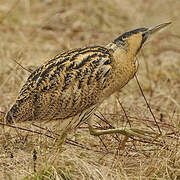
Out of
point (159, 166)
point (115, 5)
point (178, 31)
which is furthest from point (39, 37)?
point (159, 166)

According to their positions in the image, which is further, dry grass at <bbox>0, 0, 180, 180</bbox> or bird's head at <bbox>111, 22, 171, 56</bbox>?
bird's head at <bbox>111, 22, 171, 56</bbox>

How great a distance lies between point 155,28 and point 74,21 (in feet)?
12.4

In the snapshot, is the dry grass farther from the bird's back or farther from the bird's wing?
the bird's wing

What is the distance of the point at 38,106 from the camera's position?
9.06 feet

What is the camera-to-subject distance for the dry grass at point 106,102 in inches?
107

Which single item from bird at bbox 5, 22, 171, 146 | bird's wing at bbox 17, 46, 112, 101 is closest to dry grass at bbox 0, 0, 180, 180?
bird at bbox 5, 22, 171, 146

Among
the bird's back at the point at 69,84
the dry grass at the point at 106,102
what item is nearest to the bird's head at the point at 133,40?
the bird's back at the point at 69,84

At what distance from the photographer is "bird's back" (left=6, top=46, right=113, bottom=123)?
268cm

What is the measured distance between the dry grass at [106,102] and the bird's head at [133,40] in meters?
0.42

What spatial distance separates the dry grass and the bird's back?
28 centimetres

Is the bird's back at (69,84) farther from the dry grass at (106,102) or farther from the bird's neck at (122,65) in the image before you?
the dry grass at (106,102)

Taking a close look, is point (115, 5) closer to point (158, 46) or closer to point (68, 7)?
point (68, 7)

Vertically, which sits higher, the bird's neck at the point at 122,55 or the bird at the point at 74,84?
the bird's neck at the point at 122,55

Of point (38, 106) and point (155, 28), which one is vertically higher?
point (155, 28)
